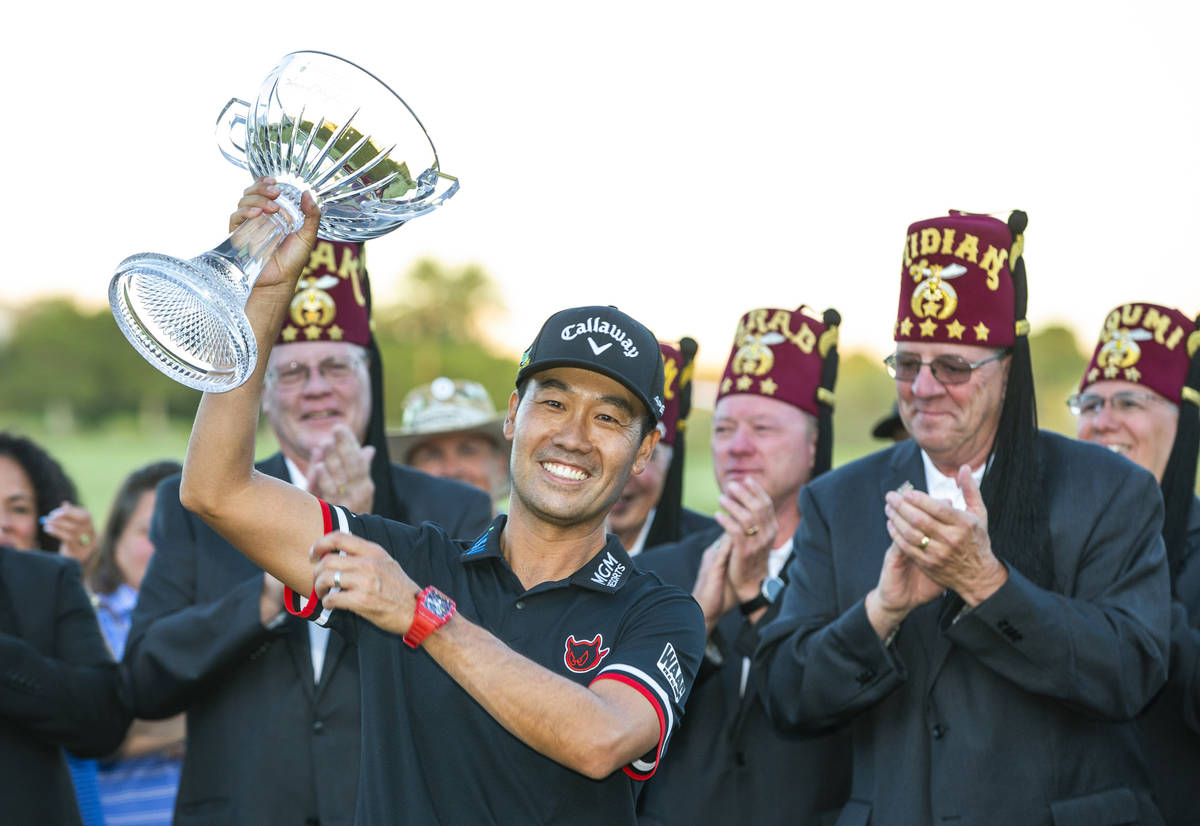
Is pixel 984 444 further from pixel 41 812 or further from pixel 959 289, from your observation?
pixel 41 812

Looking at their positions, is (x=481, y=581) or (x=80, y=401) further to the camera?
(x=80, y=401)

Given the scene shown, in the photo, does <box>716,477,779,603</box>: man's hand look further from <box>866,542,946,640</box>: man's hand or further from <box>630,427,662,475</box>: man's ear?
<box>630,427,662,475</box>: man's ear

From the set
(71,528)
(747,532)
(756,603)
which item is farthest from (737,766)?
(71,528)

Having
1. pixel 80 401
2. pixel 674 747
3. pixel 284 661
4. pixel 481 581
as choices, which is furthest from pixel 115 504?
pixel 80 401

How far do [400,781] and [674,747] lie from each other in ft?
7.39

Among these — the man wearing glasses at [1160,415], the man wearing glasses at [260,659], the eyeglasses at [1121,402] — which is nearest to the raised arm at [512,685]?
the man wearing glasses at [260,659]

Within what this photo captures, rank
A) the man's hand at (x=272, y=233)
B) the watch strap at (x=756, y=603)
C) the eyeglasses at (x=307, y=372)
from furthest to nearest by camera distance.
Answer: the eyeglasses at (x=307, y=372)
the watch strap at (x=756, y=603)
the man's hand at (x=272, y=233)

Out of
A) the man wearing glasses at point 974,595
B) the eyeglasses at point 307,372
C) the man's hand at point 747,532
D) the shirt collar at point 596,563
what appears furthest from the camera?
the eyeglasses at point 307,372

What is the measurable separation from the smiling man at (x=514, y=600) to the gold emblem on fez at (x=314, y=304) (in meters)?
2.10

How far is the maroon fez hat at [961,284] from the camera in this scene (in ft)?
14.4

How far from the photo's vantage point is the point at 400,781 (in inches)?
110

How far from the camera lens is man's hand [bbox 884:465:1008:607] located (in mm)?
3766

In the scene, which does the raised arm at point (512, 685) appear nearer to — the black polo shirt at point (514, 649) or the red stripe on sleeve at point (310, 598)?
the black polo shirt at point (514, 649)

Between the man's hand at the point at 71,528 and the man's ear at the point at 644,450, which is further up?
the man's ear at the point at 644,450
